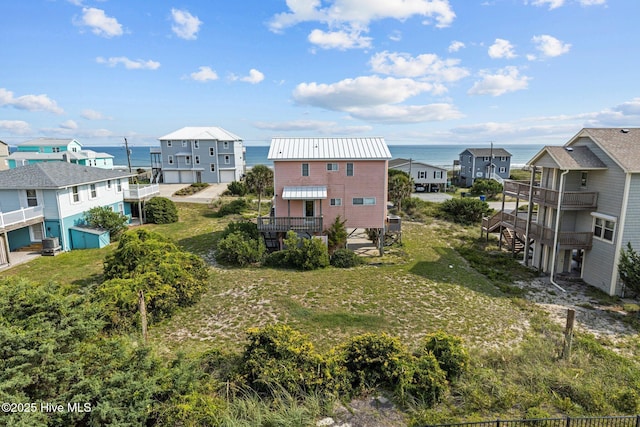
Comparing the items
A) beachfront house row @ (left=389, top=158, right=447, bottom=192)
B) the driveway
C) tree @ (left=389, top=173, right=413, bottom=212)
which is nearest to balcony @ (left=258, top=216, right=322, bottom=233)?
tree @ (left=389, top=173, right=413, bottom=212)

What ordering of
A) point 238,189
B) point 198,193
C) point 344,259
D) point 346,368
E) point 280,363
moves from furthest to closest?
point 198,193 < point 238,189 < point 344,259 < point 346,368 < point 280,363

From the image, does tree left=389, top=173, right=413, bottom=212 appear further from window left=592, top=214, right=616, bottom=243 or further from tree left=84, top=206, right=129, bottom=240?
tree left=84, top=206, right=129, bottom=240

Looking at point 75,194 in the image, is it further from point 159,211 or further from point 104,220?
point 159,211

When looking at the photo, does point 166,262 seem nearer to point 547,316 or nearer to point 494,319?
point 494,319

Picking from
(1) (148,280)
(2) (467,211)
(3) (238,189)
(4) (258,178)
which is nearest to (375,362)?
(1) (148,280)

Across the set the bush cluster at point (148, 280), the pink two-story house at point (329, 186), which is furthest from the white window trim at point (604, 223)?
the bush cluster at point (148, 280)

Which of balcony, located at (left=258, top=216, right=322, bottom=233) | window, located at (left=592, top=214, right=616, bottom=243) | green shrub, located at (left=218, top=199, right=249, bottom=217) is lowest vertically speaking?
green shrub, located at (left=218, top=199, right=249, bottom=217)
